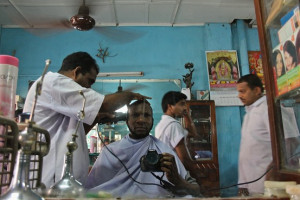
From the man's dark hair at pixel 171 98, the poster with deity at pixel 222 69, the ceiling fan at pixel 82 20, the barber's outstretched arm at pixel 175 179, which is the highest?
the ceiling fan at pixel 82 20

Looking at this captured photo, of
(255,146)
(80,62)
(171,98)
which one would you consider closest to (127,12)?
(80,62)

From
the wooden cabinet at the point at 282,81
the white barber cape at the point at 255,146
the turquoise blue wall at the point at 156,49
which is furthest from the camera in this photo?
the turquoise blue wall at the point at 156,49

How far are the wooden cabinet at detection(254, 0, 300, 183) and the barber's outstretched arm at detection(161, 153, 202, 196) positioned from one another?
0.30m

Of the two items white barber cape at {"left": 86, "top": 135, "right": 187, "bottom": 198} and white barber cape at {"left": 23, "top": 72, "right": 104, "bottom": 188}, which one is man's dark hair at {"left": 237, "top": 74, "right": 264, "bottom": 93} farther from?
white barber cape at {"left": 23, "top": 72, "right": 104, "bottom": 188}

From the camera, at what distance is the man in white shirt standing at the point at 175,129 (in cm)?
111

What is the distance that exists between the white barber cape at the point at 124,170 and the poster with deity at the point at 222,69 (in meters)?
0.38

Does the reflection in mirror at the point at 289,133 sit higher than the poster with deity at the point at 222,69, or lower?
lower

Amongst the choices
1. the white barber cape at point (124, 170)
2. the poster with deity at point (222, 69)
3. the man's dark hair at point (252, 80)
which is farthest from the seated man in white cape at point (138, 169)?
the man's dark hair at point (252, 80)

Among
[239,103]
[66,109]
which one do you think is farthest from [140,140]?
[239,103]

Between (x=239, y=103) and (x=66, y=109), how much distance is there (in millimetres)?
734

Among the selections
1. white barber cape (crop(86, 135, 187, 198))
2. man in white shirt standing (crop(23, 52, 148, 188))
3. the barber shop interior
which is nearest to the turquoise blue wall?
the barber shop interior

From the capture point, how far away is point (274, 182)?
0.86 metres

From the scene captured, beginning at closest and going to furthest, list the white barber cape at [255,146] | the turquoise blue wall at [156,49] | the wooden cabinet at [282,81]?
1. the wooden cabinet at [282,81]
2. the white barber cape at [255,146]
3. the turquoise blue wall at [156,49]

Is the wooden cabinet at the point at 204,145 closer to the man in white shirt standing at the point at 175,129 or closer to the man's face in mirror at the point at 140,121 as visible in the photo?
the man in white shirt standing at the point at 175,129
